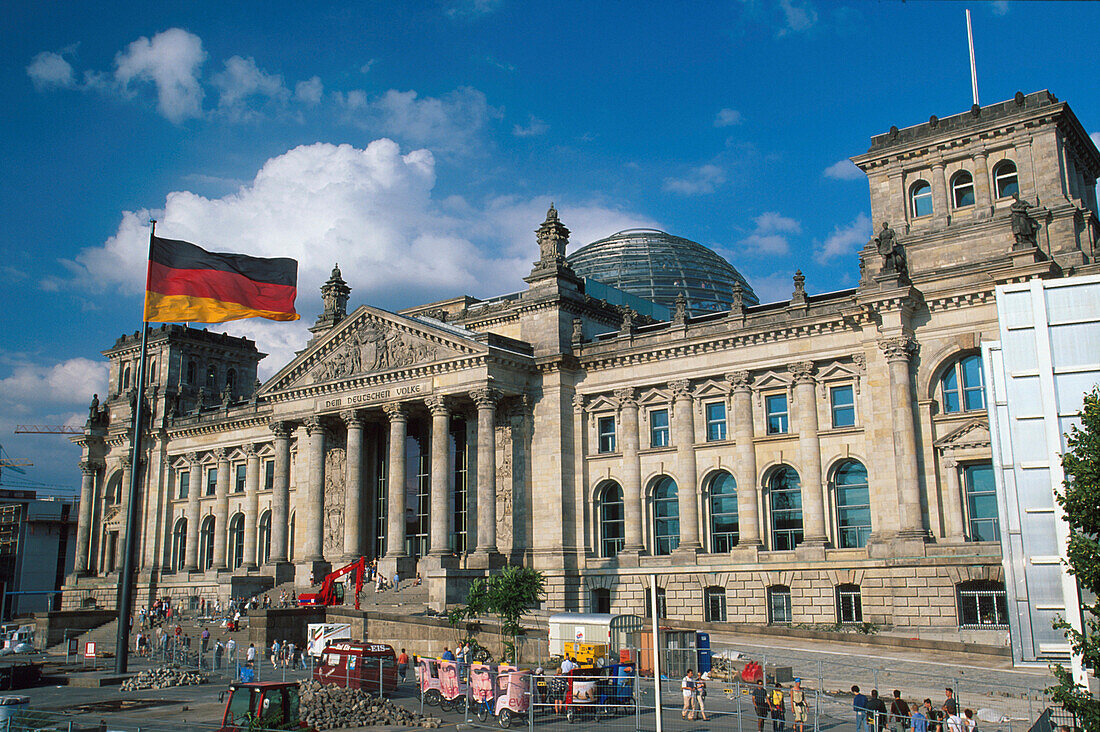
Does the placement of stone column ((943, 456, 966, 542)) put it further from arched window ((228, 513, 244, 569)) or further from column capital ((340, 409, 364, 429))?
arched window ((228, 513, 244, 569))

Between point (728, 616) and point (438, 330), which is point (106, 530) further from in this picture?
point (728, 616)

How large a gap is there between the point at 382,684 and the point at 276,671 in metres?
10.5

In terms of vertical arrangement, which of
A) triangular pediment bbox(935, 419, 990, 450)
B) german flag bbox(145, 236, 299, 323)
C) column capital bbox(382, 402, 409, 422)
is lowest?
triangular pediment bbox(935, 419, 990, 450)

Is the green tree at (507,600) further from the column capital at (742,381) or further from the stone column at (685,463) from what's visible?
the column capital at (742,381)

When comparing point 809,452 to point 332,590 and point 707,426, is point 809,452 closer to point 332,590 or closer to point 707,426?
point 707,426

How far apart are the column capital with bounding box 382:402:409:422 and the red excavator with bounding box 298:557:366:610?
8.06 meters

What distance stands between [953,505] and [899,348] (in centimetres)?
707

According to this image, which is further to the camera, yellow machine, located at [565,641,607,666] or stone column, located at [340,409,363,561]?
stone column, located at [340,409,363,561]

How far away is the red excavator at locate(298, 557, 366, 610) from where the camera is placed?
5072 cm

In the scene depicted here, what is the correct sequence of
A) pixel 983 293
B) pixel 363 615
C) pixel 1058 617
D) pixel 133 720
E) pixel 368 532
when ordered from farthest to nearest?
pixel 368 532 → pixel 363 615 → pixel 983 293 → pixel 133 720 → pixel 1058 617

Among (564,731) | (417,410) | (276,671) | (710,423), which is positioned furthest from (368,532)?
(564,731)

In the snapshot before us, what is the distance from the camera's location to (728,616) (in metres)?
47.6

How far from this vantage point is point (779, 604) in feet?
153

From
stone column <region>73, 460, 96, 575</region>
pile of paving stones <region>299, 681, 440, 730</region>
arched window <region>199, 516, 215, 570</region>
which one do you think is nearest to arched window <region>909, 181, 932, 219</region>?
pile of paving stones <region>299, 681, 440, 730</region>
